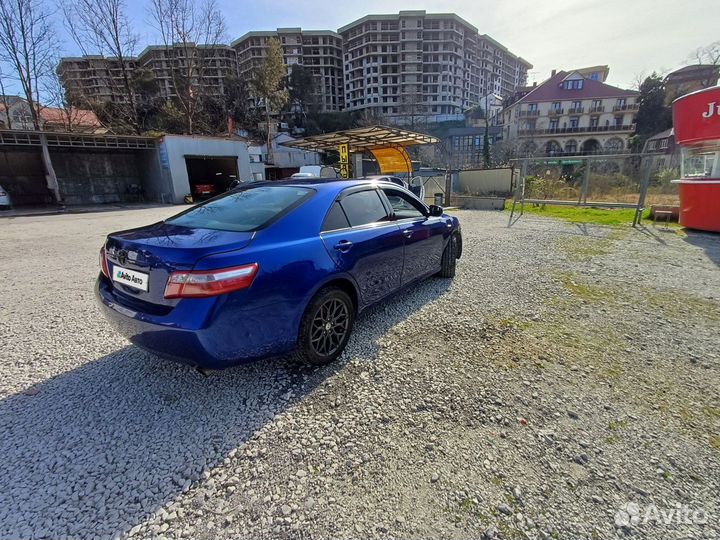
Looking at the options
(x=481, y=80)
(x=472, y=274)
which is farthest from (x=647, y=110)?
(x=472, y=274)

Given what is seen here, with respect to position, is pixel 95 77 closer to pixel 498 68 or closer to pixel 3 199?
pixel 3 199

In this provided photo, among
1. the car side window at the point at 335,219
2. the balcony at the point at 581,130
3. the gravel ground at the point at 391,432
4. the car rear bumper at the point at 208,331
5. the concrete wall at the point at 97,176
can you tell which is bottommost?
the gravel ground at the point at 391,432

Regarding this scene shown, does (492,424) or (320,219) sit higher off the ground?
(320,219)

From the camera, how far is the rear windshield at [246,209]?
2.60m

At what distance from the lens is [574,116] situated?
48.3 metres

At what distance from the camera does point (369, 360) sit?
2.91 m

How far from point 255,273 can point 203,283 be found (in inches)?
12.3

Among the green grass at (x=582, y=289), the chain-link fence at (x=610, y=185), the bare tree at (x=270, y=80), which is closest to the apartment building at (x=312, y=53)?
the bare tree at (x=270, y=80)

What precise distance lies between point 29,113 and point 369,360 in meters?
33.9

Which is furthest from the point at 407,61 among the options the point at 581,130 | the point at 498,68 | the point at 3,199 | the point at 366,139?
the point at 3,199

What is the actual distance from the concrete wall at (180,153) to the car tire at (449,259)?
2098cm

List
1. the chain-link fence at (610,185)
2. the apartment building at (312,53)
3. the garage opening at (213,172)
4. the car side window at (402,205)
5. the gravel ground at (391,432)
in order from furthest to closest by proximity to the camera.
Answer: the apartment building at (312,53)
the garage opening at (213,172)
the chain-link fence at (610,185)
the car side window at (402,205)
the gravel ground at (391,432)

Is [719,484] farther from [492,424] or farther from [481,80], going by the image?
[481,80]

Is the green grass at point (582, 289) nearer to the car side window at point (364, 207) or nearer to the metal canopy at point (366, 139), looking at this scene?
the car side window at point (364, 207)
